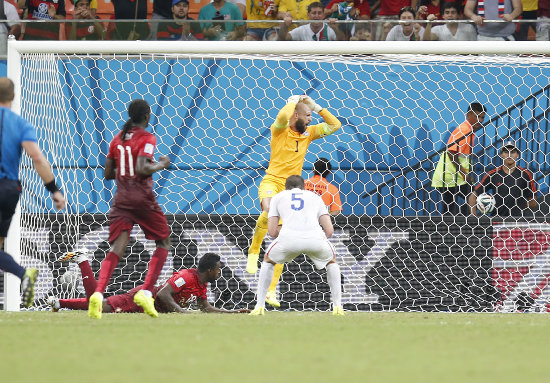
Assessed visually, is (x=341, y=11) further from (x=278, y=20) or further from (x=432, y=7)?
(x=278, y=20)

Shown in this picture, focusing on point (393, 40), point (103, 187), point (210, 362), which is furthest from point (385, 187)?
point (210, 362)

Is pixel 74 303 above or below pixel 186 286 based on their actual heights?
below

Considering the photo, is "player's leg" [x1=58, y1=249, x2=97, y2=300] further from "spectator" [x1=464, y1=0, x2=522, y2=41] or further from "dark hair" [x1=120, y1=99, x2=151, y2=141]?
"spectator" [x1=464, y1=0, x2=522, y2=41]

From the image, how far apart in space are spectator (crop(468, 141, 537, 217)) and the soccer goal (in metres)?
0.27

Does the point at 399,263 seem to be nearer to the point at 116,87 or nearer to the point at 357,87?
the point at 357,87

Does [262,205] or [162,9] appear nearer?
[262,205]

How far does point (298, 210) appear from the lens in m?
9.11

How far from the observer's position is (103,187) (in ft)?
40.8

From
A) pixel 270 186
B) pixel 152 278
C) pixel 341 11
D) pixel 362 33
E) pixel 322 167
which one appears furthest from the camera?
pixel 341 11

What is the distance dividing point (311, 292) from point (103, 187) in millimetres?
3065

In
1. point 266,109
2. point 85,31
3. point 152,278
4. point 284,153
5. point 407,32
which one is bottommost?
point 152,278

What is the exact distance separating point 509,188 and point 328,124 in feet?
9.58

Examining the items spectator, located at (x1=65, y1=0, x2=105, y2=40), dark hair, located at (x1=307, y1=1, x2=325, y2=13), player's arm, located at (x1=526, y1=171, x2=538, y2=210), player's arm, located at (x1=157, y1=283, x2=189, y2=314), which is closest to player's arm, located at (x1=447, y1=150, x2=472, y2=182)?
player's arm, located at (x1=526, y1=171, x2=538, y2=210)

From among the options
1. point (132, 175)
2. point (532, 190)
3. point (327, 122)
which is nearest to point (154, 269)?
point (132, 175)
